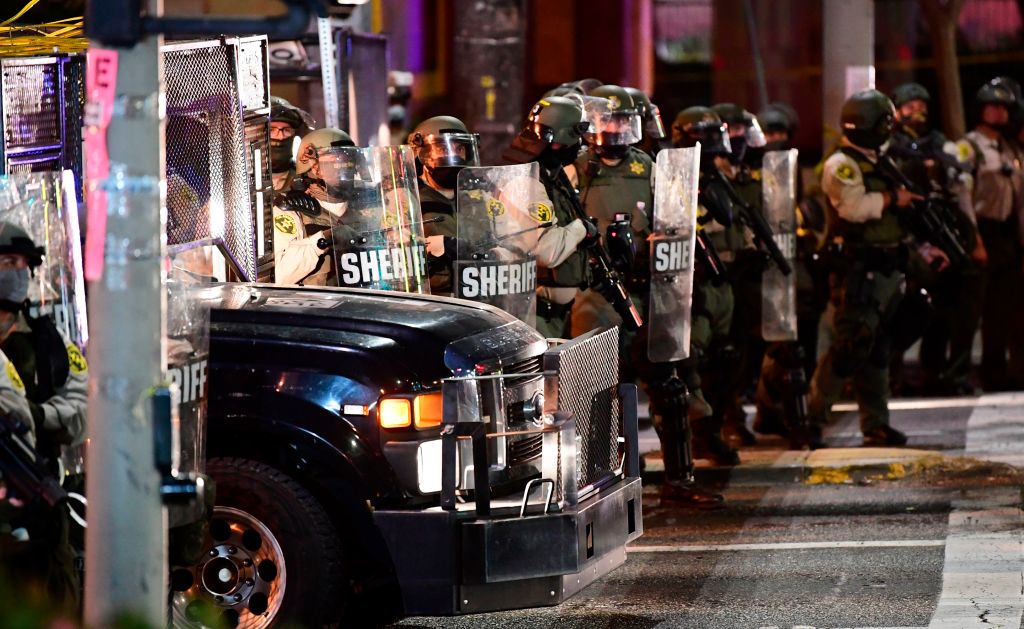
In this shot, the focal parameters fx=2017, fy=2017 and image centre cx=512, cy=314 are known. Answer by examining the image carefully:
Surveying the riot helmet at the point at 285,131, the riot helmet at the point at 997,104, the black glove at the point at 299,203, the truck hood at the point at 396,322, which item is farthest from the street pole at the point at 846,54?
the truck hood at the point at 396,322

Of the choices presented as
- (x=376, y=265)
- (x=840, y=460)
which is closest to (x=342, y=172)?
(x=376, y=265)

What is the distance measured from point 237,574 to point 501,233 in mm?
2678

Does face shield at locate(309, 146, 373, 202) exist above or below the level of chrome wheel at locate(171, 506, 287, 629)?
above

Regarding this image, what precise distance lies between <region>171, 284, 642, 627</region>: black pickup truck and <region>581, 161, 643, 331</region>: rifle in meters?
3.13

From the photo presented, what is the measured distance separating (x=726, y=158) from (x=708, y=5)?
1655cm

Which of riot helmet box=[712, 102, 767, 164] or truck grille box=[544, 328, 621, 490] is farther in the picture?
riot helmet box=[712, 102, 767, 164]

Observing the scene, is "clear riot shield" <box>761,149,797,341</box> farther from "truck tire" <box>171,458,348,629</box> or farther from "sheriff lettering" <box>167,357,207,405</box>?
"sheriff lettering" <box>167,357,207,405</box>

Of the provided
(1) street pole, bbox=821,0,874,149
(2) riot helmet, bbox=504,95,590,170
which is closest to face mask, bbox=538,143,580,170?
(2) riot helmet, bbox=504,95,590,170

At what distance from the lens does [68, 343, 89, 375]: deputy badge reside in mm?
6594

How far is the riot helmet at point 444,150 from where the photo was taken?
9977 millimetres

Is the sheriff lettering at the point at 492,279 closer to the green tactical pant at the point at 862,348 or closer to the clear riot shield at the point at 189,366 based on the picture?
the clear riot shield at the point at 189,366

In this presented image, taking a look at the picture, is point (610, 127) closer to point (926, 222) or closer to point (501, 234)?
point (501, 234)

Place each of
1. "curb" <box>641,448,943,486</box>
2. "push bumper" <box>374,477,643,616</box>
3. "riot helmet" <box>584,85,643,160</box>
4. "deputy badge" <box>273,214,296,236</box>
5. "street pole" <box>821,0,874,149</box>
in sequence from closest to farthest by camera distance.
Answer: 1. "push bumper" <box>374,477,643,616</box>
2. "deputy badge" <box>273,214,296,236</box>
3. "riot helmet" <box>584,85,643,160</box>
4. "curb" <box>641,448,943,486</box>
5. "street pole" <box>821,0,874,149</box>

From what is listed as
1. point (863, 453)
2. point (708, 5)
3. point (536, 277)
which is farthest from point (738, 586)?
point (708, 5)
